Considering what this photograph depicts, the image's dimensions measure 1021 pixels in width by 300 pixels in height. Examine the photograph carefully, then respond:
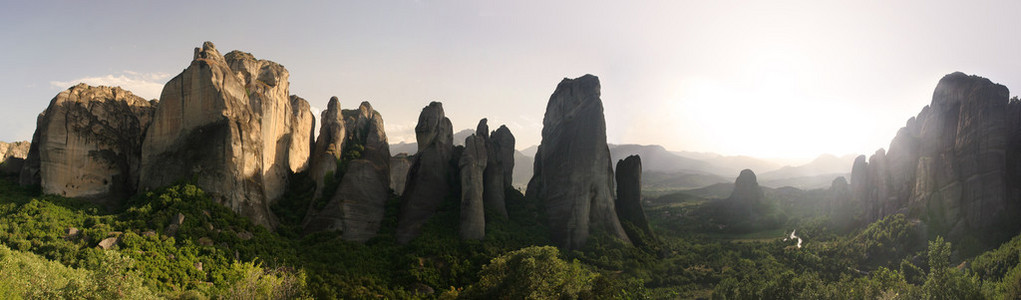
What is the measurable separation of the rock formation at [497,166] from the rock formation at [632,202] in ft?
47.1

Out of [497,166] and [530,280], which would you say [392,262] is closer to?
[530,280]

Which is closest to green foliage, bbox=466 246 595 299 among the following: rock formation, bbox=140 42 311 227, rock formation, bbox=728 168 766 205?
rock formation, bbox=140 42 311 227

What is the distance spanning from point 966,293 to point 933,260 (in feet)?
18.7

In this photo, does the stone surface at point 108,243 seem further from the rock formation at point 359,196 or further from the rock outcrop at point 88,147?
the rock formation at point 359,196

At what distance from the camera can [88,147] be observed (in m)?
36.5

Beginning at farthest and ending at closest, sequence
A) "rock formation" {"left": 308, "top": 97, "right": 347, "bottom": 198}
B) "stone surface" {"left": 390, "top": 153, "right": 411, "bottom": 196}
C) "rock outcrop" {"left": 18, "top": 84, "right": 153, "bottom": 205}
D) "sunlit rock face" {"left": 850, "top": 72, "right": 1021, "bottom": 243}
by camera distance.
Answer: "stone surface" {"left": 390, "top": 153, "right": 411, "bottom": 196} → "rock formation" {"left": 308, "top": 97, "right": 347, "bottom": 198} → "sunlit rock face" {"left": 850, "top": 72, "right": 1021, "bottom": 243} → "rock outcrop" {"left": 18, "top": 84, "right": 153, "bottom": 205}

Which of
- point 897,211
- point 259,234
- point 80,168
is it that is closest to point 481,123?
point 259,234

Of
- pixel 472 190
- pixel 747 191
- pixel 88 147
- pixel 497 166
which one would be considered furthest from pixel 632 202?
pixel 88 147

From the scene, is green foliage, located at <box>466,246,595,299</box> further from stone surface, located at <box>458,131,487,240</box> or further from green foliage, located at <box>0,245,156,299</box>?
green foliage, located at <box>0,245,156,299</box>

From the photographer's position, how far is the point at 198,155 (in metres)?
36.8

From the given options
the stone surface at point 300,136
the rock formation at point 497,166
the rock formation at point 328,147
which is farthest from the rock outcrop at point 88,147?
the rock formation at point 497,166

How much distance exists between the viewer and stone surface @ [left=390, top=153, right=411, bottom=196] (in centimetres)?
5856

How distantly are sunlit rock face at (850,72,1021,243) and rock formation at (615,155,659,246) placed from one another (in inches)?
1093

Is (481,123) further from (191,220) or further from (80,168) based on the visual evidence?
(80,168)
